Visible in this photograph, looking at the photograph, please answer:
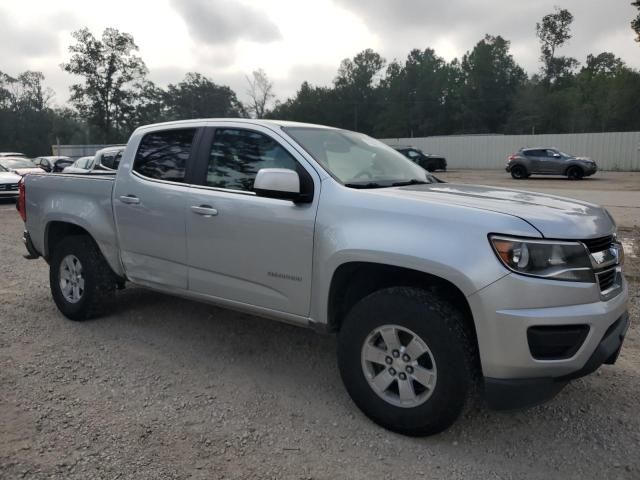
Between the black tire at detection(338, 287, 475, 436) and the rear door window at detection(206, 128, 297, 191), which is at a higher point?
the rear door window at detection(206, 128, 297, 191)

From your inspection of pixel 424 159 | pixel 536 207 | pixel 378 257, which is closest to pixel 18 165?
pixel 378 257

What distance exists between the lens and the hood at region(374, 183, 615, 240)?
106 inches

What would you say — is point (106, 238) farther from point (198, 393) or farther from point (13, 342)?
point (198, 393)

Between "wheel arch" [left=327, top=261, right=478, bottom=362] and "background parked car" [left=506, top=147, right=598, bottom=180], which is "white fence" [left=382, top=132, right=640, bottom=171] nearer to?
"background parked car" [left=506, top=147, right=598, bottom=180]

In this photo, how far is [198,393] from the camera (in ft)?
11.8

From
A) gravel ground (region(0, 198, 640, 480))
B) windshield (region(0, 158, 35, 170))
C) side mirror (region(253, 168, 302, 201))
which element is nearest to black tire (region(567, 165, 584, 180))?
gravel ground (region(0, 198, 640, 480))

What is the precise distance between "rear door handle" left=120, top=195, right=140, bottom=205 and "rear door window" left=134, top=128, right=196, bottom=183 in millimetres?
209

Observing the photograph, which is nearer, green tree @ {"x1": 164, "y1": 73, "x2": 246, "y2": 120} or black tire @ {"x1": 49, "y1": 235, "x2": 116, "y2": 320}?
black tire @ {"x1": 49, "y1": 235, "x2": 116, "y2": 320}

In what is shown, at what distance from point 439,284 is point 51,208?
3.89 meters

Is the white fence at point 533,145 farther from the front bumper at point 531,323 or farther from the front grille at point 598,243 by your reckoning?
the front bumper at point 531,323

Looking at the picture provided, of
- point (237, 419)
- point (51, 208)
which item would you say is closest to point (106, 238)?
point (51, 208)

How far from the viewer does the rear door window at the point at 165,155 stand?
4195 millimetres

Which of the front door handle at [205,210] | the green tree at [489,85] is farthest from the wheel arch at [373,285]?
the green tree at [489,85]

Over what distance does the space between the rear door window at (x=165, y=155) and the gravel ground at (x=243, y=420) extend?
144 cm
